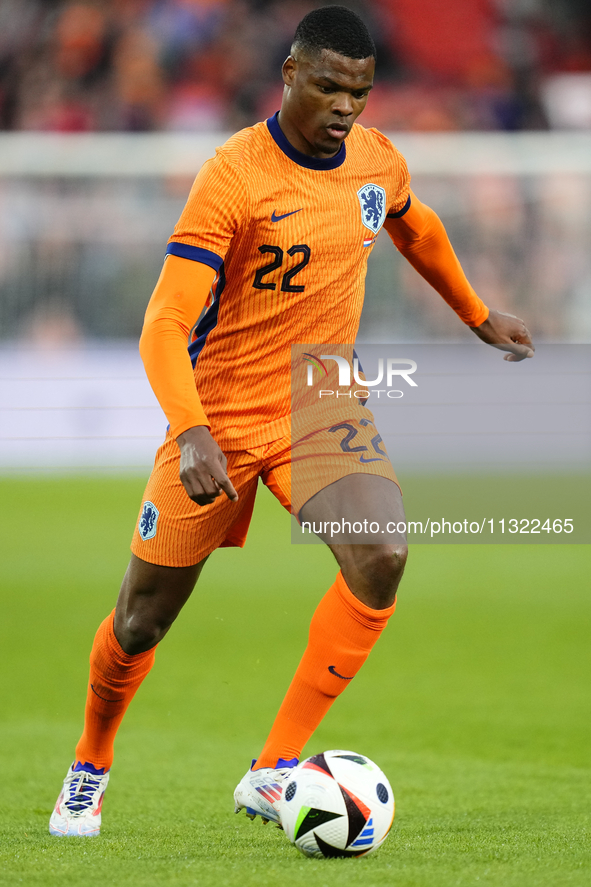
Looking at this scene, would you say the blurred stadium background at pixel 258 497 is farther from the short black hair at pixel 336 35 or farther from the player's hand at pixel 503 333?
the short black hair at pixel 336 35

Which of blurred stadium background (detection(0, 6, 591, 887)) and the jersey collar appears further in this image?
blurred stadium background (detection(0, 6, 591, 887))

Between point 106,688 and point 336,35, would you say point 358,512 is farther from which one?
point 336,35

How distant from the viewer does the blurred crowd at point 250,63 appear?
1366 centimetres

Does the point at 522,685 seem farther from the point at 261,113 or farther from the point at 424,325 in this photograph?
the point at 261,113

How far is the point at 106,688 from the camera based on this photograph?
143 inches

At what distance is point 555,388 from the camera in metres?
9.06

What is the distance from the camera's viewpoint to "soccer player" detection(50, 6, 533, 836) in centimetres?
320

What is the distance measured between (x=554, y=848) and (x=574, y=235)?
8.12 meters

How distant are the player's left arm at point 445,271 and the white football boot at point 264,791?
158 cm

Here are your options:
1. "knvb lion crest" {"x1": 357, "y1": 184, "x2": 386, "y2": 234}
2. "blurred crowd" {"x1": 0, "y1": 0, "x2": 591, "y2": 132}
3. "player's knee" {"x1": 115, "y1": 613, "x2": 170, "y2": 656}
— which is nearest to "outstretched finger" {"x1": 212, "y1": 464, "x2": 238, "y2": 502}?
"player's knee" {"x1": 115, "y1": 613, "x2": 170, "y2": 656}

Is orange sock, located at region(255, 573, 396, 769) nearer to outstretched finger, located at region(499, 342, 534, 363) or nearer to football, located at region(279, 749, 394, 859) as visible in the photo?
football, located at region(279, 749, 394, 859)

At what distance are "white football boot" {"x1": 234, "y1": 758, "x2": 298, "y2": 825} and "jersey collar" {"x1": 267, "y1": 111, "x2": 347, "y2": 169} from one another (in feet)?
5.68

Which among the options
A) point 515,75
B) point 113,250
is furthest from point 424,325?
point 515,75

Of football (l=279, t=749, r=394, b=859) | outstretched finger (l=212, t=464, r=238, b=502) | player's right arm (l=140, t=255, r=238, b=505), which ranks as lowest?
football (l=279, t=749, r=394, b=859)
